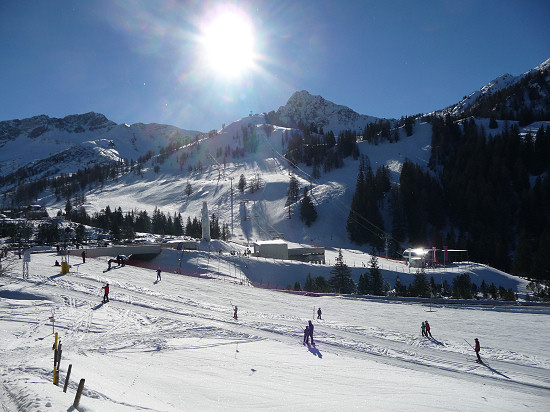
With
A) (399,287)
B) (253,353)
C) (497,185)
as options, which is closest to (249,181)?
(497,185)

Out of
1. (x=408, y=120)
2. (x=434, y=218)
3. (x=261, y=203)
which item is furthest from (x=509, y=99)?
(x=261, y=203)

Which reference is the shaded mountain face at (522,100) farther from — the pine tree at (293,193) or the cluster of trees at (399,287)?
the cluster of trees at (399,287)

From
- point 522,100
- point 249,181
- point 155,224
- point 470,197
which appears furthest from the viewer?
point 522,100

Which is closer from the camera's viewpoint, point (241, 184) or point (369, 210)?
point (369, 210)

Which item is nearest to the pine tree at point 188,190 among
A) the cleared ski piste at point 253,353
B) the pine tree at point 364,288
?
the pine tree at point 364,288

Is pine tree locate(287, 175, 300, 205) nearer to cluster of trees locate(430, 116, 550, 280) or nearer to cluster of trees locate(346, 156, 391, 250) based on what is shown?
cluster of trees locate(346, 156, 391, 250)

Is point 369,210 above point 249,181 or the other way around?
the other way around

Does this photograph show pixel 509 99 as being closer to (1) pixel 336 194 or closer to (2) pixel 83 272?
(1) pixel 336 194

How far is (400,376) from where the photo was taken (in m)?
14.2

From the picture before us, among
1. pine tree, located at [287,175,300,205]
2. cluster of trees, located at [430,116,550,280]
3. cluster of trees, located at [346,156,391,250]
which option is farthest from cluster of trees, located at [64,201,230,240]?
cluster of trees, located at [430,116,550,280]

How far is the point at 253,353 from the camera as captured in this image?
16.1 meters

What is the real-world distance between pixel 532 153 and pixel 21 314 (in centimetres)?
11593

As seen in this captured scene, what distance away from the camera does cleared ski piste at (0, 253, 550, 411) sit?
35.0 feet

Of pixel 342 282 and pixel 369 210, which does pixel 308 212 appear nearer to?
pixel 369 210
